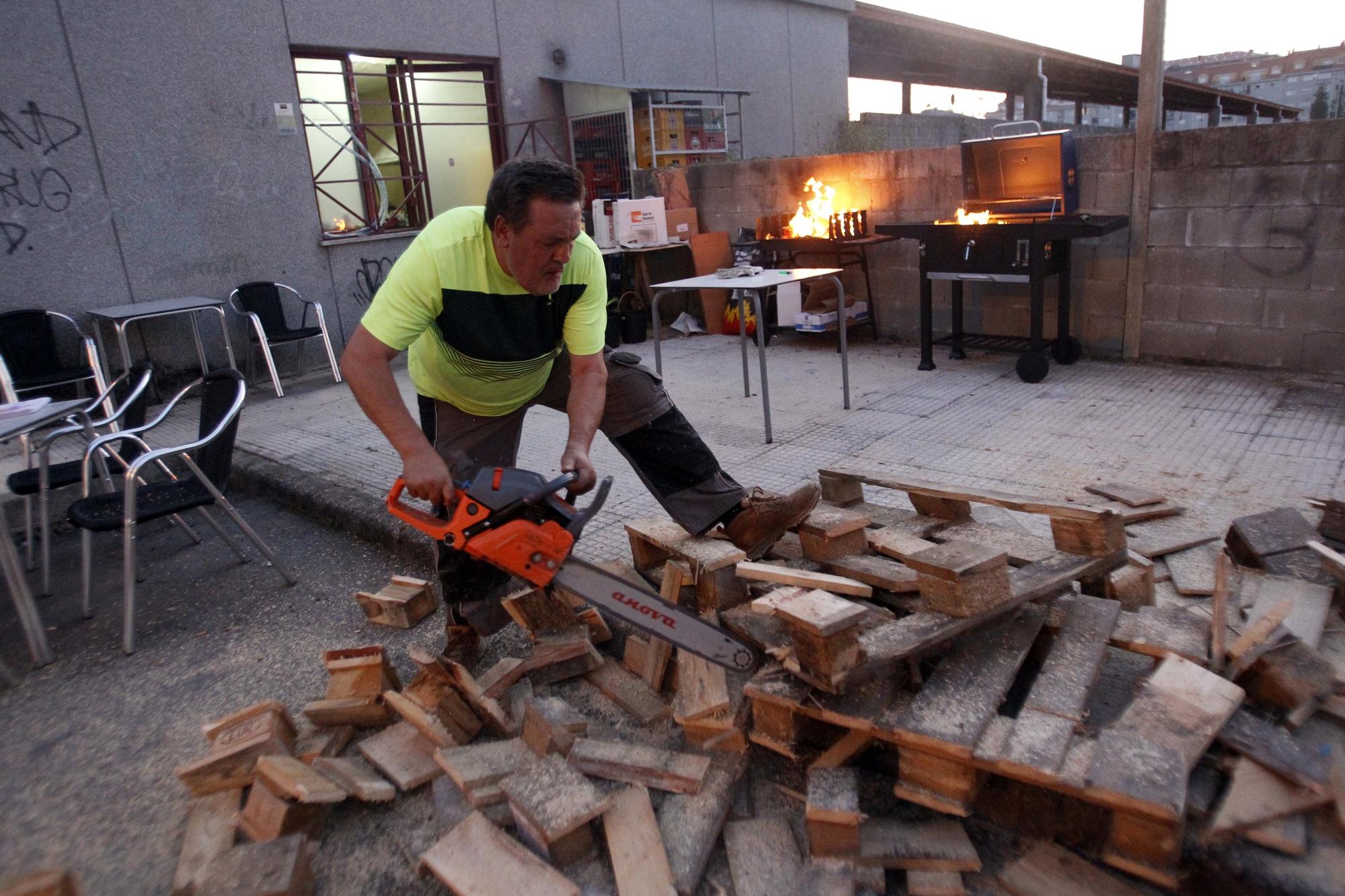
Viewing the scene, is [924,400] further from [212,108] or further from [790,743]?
[212,108]

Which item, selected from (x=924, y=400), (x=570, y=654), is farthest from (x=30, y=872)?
(x=924, y=400)

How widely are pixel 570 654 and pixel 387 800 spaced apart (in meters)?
0.73

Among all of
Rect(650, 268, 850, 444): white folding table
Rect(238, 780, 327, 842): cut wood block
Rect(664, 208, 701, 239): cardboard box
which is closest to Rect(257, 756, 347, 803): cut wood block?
Rect(238, 780, 327, 842): cut wood block

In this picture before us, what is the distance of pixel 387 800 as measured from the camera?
7.88 ft

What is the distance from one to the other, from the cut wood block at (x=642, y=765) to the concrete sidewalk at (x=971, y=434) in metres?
1.38

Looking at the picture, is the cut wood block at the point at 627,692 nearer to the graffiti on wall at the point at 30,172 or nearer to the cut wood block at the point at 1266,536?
the cut wood block at the point at 1266,536

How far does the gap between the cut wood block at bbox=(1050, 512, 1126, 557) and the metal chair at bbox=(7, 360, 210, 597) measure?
13.2 ft

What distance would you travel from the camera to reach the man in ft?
8.34

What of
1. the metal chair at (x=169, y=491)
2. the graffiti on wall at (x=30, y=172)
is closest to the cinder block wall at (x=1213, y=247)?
the metal chair at (x=169, y=491)

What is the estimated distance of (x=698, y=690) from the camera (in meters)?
2.48

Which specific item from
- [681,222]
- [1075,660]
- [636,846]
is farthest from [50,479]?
[681,222]

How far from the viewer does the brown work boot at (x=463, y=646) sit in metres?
3.10

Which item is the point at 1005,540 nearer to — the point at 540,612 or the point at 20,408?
the point at 540,612

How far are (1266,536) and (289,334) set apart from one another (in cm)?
782
